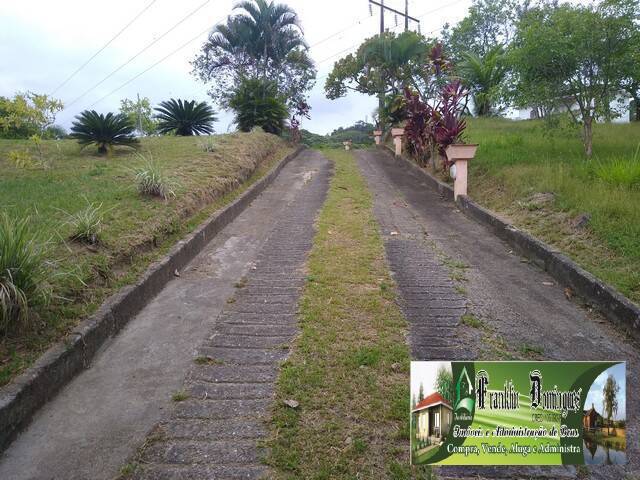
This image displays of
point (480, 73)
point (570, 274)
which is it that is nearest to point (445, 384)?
point (570, 274)

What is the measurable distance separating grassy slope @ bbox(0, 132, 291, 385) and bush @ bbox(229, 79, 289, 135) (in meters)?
5.28

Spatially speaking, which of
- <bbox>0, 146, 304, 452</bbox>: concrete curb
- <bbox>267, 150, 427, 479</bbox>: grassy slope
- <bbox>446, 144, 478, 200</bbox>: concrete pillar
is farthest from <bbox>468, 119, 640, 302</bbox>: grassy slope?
<bbox>0, 146, 304, 452</bbox>: concrete curb

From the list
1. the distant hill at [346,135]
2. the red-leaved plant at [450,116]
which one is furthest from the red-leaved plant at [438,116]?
the distant hill at [346,135]

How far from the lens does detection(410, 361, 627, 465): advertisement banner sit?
142 cm

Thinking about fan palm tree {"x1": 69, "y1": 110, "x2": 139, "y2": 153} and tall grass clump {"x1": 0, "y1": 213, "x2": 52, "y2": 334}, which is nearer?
tall grass clump {"x1": 0, "y1": 213, "x2": 52, "y2": 334}

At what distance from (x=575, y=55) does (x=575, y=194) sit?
9.34 feet

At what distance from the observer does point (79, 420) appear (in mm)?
2797

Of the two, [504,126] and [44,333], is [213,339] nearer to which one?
[44,333]

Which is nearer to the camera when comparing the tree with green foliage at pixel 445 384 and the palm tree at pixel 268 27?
the tree with green foliage at pixel 445 384

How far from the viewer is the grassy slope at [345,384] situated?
237 cm

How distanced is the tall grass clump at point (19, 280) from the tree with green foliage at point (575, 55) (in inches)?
316

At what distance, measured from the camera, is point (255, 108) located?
16.6 metres

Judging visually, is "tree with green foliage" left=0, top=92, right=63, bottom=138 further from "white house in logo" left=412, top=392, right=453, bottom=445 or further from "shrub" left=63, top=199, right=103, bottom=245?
"white house in logo" left=412, top=392, right=453, bottom=445

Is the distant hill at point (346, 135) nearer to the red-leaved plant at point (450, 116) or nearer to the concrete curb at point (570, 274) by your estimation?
the red-leaved plant at point (450, 116)
